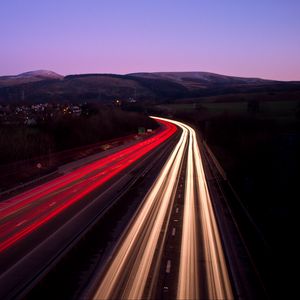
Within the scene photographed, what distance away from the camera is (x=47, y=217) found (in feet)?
78.7

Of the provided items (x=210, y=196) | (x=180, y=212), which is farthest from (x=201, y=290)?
(x=210, y=196)

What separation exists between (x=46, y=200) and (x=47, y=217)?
4.73m

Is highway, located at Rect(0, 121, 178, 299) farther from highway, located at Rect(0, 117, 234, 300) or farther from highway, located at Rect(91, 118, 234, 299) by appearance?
highway, located at Rect(91, 118, 234, 299)

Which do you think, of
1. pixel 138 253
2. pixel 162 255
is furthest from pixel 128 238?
pixel 162 255

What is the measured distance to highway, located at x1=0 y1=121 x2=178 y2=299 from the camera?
52.1 ft

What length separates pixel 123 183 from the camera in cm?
3678

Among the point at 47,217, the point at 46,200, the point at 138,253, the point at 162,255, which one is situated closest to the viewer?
the point at 162,255

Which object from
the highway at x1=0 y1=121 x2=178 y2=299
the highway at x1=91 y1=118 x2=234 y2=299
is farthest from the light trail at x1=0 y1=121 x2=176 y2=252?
the highway at x1=91 y1=118 x2=234 y2=299

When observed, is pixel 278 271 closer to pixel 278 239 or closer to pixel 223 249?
pixel 223 249

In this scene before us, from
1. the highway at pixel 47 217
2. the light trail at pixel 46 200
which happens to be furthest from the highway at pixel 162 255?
the light trail at pixel 46 200

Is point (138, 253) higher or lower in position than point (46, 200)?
higher

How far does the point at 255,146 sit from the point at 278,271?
30.4 metres

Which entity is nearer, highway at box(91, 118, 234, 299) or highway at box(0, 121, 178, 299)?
highway at box(91, 118, 234, 299)

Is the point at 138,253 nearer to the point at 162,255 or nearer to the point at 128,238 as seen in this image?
the point at 162,255
